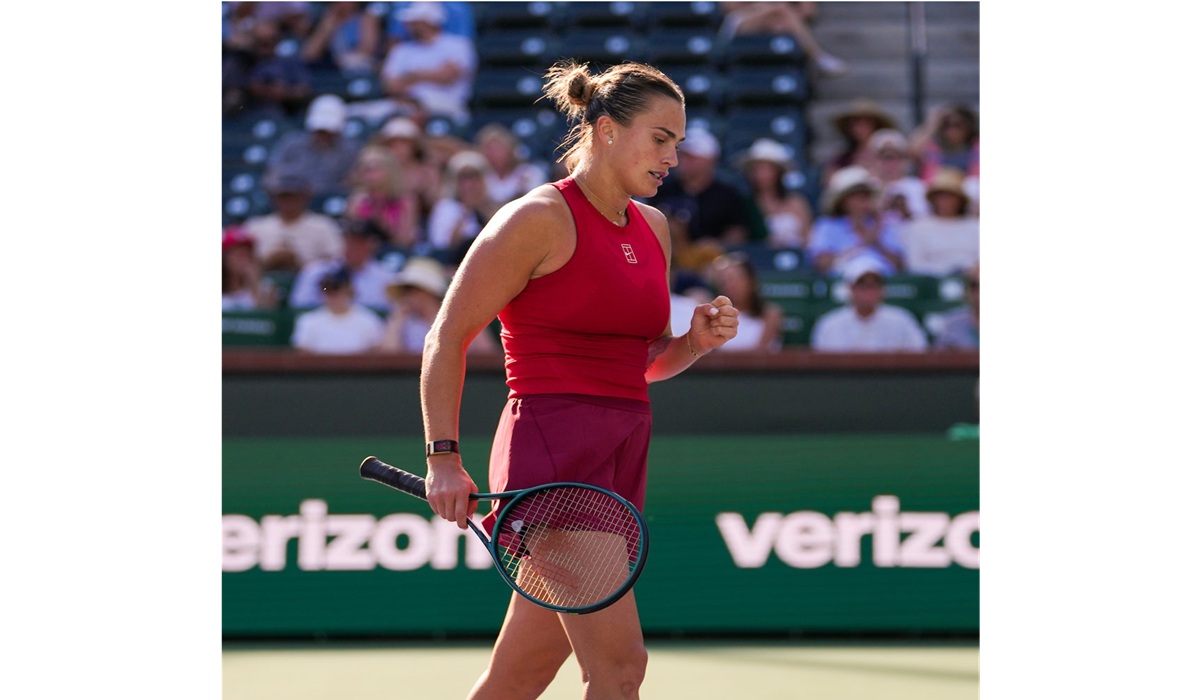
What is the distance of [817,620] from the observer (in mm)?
5793

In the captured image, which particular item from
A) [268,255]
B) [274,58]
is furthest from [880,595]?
[274,58]

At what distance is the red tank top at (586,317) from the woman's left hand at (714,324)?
0.42 ft

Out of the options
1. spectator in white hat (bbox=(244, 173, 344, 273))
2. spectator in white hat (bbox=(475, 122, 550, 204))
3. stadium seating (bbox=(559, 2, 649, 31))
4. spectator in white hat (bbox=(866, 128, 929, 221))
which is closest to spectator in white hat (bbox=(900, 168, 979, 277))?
spectator in white hat (bbox=(866, 128, 929, 221))

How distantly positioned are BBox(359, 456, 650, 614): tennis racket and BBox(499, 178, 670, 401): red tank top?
0.23m

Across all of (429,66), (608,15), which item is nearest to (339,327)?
(429,66)

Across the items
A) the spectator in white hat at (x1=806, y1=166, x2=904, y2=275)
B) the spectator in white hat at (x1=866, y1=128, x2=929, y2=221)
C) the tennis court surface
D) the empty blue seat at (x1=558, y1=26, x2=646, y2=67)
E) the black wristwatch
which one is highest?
the empty blue seat at (x1=558, y1=26, x2=646, y2=67)

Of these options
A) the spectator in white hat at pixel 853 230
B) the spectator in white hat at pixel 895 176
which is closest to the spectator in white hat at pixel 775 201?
the spectator in white hat at pixel 853 230

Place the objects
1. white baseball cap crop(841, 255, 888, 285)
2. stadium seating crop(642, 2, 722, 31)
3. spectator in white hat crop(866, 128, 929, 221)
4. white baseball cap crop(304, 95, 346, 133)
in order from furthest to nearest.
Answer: stadium seating crop(642, 2, 722, 31), white baseball cap crop(304, 95, 346, 133), spectator in white hat crop(866, 128, 929, 221), white baseball cap crop(841, 255, 888, 285)

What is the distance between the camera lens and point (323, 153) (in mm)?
9102

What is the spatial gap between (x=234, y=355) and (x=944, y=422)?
9.90 ft

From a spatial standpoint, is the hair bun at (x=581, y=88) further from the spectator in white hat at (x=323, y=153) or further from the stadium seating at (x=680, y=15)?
the stadium seating at (x=680, y=15)

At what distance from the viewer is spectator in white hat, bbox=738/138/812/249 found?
8.39 m

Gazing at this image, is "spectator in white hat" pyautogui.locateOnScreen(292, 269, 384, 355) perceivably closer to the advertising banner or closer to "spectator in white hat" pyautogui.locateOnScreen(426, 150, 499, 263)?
the advertising banner

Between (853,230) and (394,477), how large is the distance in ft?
18.6
